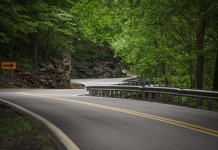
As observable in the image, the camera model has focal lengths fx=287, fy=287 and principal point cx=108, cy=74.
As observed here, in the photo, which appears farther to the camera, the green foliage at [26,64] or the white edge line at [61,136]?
the green foliage at [26,64]

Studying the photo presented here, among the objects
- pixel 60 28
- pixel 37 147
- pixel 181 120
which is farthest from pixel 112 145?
pixel 60 28

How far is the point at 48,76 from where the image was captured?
95.5 ft

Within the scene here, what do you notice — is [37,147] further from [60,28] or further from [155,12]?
[60,28]

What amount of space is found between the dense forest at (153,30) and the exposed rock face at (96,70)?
1998cm

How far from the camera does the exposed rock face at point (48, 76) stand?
27.0m

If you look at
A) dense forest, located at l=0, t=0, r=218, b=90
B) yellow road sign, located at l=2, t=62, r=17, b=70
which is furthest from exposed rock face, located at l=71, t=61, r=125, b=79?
yellow road sign, located at l=2, t=62, r=17, b=70

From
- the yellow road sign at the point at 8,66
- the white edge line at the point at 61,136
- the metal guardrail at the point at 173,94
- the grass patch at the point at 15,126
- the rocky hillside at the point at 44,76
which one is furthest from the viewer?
Result: the rocky hillside at the point at 44,76

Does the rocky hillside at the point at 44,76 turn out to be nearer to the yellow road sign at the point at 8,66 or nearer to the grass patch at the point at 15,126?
the yellow road sign at the point at 8,66

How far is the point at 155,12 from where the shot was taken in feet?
41.7

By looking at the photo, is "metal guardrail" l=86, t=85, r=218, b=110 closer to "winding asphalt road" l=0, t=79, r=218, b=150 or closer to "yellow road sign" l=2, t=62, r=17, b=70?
"winding asphalt road" l=0, t=79, r=218, b=150

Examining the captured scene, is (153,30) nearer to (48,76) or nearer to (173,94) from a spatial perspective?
(173,94)

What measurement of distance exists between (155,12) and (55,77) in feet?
62.2

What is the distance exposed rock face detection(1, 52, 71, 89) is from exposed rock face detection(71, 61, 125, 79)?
15.7m

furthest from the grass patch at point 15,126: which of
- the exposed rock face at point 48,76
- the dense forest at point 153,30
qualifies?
the exposed rock face at point 48,76
